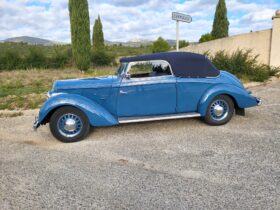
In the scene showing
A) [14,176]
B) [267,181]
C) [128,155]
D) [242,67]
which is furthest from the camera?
[242,67]

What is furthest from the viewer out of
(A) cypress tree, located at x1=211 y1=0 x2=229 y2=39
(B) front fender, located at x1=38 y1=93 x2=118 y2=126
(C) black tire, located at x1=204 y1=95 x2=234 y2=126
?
(A) cypress tree, located at x1=211 y1=0 x2=229 y2=39

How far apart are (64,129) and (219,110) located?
9.53 feet

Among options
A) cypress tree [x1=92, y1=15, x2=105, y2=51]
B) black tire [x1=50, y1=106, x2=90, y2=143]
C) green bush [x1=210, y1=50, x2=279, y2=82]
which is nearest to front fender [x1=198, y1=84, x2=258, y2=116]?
black tire [x1=50, y1=106, x2=90, y2=143]

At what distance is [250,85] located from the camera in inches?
390

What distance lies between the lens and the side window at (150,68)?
5184 millimetres

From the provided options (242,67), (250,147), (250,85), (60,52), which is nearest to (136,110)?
(250,147)

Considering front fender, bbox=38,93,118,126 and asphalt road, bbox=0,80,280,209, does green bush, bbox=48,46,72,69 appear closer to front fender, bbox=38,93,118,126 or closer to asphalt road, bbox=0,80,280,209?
asphalt road, bbox=0,80,280,209

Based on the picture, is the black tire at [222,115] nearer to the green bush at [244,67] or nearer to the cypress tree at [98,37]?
the green bush at [244,67]

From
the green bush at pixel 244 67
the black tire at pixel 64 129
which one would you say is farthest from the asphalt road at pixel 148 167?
the green bush at pixel 244 67

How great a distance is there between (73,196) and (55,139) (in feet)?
7.13

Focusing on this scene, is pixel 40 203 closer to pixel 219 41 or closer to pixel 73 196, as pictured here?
pixel 73 196

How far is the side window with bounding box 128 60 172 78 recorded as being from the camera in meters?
5.18

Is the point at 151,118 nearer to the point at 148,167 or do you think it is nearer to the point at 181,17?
the point at 148,167

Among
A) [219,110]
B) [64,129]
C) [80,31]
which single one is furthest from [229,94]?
[80,31]
